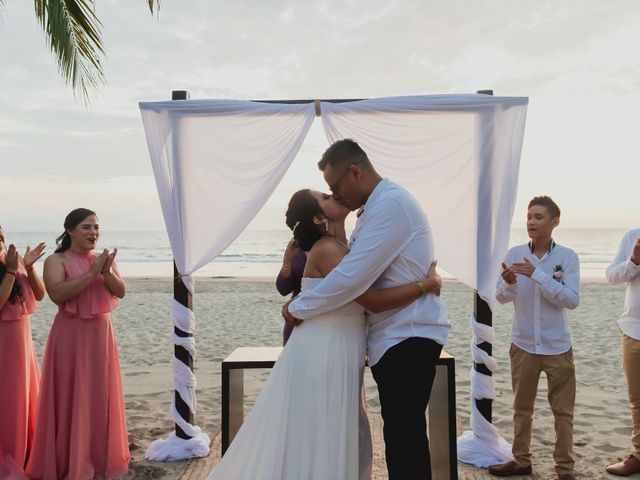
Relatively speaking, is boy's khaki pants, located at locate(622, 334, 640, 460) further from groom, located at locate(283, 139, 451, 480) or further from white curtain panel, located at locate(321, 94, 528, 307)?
groom, located at locate(283, 139, 451, 480)

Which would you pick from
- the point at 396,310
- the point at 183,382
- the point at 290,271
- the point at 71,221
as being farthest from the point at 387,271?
the point at 183,382

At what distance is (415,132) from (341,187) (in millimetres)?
1901

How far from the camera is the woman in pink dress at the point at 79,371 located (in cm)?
382

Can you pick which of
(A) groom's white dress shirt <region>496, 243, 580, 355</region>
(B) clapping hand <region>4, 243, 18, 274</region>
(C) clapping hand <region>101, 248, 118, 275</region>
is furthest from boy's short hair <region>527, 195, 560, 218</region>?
(B) clapping hand <region>4, 243, 18, 274</region>

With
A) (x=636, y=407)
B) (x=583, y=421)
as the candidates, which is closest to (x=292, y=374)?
(x=636, y=407)

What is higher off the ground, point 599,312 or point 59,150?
point 59,150

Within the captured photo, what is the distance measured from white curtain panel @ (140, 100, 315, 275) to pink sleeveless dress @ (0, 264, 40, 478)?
1161 mm

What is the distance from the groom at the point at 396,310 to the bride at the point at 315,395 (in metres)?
0.13

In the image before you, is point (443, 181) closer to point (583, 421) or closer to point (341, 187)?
point (341, 187)

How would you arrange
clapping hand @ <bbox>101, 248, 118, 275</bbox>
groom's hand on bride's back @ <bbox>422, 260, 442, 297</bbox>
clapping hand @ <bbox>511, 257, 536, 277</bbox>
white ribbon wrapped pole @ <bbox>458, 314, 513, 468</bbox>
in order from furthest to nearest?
white ribbon wrapped pole @ <bbox>458, 314, 513, 468</bbox>, clapping hand @ <bbox>101, 248, 118, 275</bbox>, clapping hand @ <bbox>511, 257, 536, 277</bbox>, groom's hand on bride's back @ <bbox>422, 260, 442, 297</bbox>

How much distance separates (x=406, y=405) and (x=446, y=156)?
2.39m

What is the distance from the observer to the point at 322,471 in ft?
8.84

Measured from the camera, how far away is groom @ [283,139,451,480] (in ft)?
8.29

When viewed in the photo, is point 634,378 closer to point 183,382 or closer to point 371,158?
point 371,158
